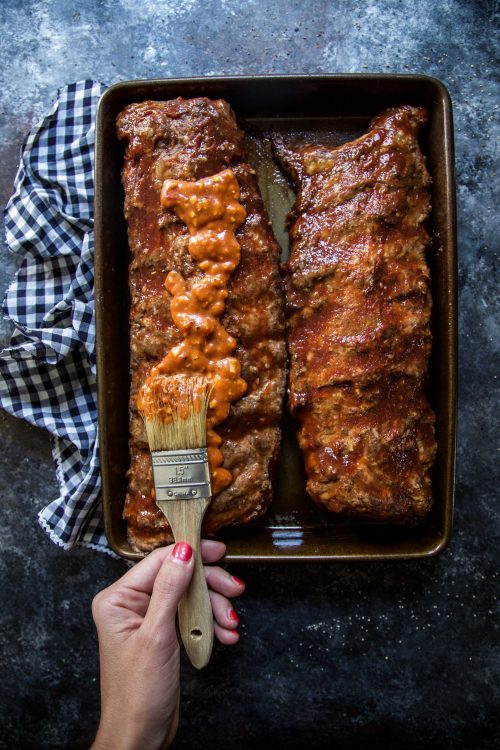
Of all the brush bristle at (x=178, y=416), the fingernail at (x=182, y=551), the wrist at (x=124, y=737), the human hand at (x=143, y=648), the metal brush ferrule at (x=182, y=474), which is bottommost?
the wrist at (x=124, y=737)

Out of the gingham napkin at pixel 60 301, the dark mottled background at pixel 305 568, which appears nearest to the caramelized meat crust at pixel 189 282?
the gingham napkin at pixel 60 301

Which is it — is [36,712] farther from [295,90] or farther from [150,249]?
[295,90]

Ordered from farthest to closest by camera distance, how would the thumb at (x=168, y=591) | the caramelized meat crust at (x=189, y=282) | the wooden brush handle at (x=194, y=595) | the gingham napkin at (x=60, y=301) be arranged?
the gingham napkin at (x=60, y=301) → the caramelized meat crust at (x=189, y=282) → the wooden brush handle at (x=194, y=595) → the thumb at (x=168, y=591)

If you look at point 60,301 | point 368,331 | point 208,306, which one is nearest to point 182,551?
point 208,306

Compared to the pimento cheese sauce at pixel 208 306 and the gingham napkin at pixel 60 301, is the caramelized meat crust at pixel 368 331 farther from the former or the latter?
the gingham napkin at pixel 60 301

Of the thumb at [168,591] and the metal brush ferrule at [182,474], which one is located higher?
the metal brush ferrule at [182,474]

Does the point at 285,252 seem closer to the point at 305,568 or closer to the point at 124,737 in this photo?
the point at 305,568

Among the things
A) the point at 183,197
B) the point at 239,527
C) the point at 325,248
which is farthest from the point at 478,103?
the point at 239,527
